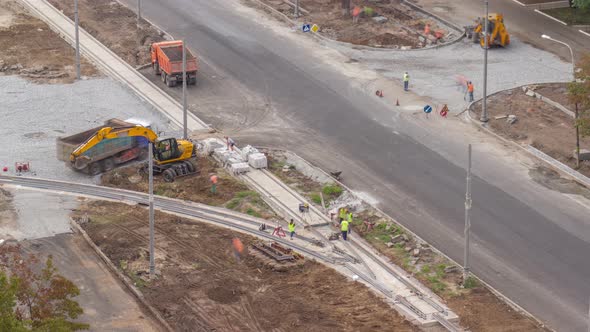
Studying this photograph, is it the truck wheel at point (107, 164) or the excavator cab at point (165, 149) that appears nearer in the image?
the excavator cab at point (165, 149)

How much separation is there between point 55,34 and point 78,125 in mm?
20583

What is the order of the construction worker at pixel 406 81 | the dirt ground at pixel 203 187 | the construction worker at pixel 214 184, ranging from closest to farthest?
the dirt ground at pixel 203 187 < the construction worker at pixel 214 184 < the construction worker at pixel 406 81

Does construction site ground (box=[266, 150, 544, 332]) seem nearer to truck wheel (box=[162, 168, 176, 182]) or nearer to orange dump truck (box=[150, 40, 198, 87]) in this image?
truck wheel (box=[162, 168, 176, 182])

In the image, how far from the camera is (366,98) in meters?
80.7

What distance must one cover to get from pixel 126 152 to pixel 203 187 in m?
5.56

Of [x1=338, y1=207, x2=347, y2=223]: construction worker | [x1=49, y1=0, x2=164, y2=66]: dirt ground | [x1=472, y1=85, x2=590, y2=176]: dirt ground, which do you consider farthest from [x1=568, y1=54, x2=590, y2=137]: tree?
[x1=49, y1=0, x2=164, y2=66]: dirt ground

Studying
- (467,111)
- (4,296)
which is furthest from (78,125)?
(4,296)

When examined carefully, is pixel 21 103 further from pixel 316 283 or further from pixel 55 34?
pixel 316 283

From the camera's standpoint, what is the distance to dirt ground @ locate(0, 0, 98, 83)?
85.8 metres

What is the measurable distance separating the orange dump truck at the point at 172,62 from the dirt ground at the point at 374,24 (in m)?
13.9

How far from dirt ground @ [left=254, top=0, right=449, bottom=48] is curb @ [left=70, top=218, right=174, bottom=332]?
34746mm

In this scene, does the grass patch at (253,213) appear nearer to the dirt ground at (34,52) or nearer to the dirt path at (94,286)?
the dirt path at (94,286)

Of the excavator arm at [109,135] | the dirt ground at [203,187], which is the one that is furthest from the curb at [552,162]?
the excavator arm at [109,135]

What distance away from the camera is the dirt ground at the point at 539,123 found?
71875 millimetres
